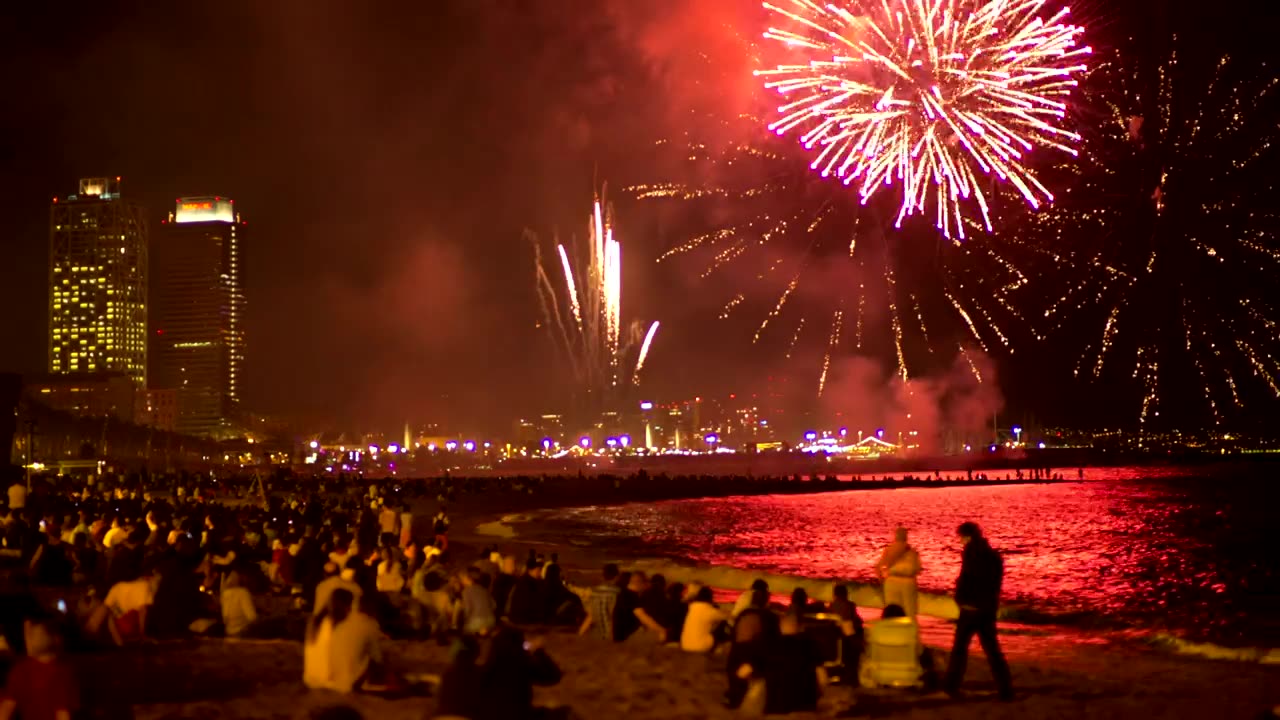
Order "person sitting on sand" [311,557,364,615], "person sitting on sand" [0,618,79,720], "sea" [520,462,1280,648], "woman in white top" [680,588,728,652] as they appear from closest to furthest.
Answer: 1. "person sitting on sand" [0,618,79,720]
2. "person sitting on sand" [311,557,364,615]
3. "woman in white top" [680,588,728,652]
4. "sea" [520,462,1280,648]

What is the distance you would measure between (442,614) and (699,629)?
117 inches

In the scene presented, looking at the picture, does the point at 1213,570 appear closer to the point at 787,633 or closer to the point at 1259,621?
the point at 1259,621

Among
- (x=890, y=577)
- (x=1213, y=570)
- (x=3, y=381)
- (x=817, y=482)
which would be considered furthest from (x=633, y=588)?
(x=817, y=482)

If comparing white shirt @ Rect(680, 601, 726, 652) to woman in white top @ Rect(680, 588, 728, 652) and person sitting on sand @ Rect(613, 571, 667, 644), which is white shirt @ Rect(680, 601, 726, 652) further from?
person sitting on sand @ Rect(613, 571, 667, 644)

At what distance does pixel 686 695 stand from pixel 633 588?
386 cm

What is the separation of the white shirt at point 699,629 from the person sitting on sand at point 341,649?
3.92 metres

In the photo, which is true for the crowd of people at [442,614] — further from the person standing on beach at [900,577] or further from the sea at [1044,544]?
the sea at [1044,544]

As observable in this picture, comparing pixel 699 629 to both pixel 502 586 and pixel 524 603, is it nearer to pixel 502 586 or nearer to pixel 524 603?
pixel 524 603

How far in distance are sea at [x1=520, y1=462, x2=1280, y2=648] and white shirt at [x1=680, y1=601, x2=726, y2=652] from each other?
9324 millimetres

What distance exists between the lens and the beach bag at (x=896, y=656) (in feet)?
35.9

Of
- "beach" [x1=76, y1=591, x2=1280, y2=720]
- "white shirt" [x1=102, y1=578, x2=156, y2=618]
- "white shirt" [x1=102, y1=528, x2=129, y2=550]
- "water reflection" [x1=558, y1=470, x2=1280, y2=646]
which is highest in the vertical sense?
"white shirt" [x1=102, y1=528, x2=129, y2=550]

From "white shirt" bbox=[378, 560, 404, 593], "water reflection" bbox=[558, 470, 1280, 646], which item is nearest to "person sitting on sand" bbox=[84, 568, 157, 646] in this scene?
"white shirt" bbox=[378, 560, 404, 593]

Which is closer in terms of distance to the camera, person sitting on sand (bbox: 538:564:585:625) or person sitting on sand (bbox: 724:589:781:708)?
person sitting on sand (bbox: 724:589:781:708)

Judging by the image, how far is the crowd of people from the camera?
876 centimetres
